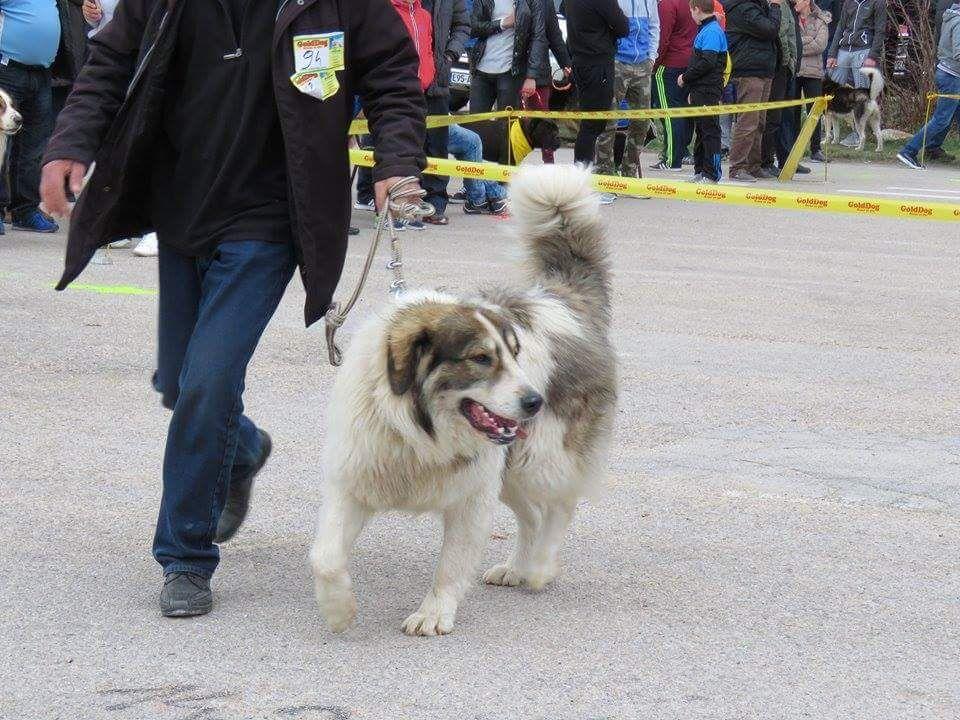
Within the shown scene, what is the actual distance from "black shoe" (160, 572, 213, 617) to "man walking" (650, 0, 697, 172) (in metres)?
13.8

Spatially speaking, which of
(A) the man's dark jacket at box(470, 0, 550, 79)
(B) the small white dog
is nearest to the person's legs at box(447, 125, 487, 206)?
(A) the man's dark jacket at box(470, 0, 550, 79)

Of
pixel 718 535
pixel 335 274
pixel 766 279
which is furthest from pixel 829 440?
pixel 766 279

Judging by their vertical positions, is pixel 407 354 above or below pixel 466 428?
above

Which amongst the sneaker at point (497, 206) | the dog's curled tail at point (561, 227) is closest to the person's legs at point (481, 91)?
the sneaker at point (497, 206)

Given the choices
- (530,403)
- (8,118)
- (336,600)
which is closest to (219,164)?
(530,403)

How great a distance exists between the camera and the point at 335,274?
13.5 ft

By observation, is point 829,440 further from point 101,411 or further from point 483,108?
point 483,108

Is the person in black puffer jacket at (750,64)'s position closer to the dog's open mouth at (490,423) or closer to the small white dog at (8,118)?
the small white dog at (8,118)

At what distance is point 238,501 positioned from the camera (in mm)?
4559

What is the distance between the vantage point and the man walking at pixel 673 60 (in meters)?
17.2

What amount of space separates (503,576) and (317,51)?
179cm

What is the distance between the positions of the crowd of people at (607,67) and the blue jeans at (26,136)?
0.03ft


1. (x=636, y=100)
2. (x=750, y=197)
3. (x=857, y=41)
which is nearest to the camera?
(x=750, y=197)

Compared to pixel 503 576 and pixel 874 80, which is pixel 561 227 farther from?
pixel 874 80
